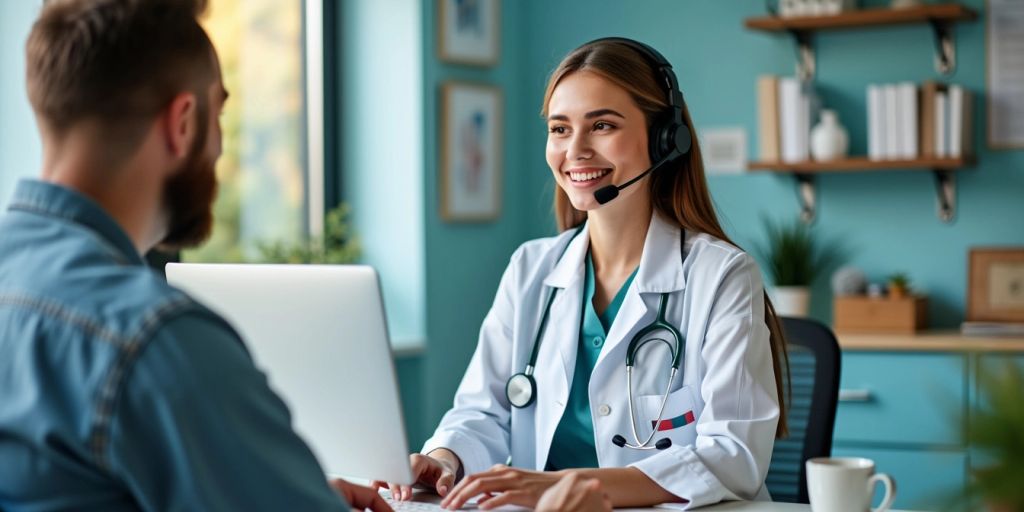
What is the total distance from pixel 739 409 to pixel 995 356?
47.4 inches

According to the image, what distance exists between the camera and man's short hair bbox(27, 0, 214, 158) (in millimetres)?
986

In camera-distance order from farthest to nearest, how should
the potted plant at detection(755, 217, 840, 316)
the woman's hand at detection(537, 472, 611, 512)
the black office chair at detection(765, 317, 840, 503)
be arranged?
the potted plant at detection(755, 217, 840, 316) < the black office chair at detection(765, 317, 840, 503) < the woman's hand at detection(537, 472, 611, 512)

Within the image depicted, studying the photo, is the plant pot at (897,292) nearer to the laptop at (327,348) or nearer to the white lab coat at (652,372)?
the white lab coat at (652,372)

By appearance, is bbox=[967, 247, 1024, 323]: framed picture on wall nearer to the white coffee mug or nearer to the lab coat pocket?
the lab coat pocket

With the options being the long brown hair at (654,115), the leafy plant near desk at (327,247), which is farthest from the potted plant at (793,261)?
the long brown hair at (654,115)

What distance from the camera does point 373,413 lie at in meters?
1.41

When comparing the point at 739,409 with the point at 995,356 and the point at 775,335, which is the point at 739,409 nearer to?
the point at 775,335

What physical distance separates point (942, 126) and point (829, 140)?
328 mm

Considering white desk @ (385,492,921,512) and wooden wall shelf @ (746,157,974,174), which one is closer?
white desk @ (385,492,921,512)

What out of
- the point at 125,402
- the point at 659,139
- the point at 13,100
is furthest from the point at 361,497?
the point at 13,100

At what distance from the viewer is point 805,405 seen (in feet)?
6.93

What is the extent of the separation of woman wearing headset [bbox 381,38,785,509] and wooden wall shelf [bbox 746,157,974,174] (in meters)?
1.69

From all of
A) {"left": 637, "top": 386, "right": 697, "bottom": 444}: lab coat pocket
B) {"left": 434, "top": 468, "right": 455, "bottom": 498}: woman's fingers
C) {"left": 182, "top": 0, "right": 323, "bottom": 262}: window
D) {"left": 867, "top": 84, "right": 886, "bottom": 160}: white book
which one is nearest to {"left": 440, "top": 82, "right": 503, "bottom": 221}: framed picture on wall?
{"left": 182, "top": 0, "right": 323, "bottom": 262}: window

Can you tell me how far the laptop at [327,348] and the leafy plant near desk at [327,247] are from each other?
6.64 ft
